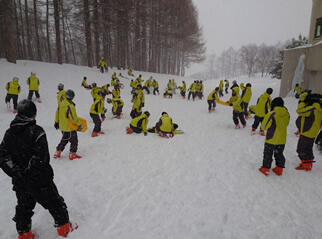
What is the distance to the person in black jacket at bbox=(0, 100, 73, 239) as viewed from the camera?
222 cm

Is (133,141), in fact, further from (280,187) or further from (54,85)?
(54,85)

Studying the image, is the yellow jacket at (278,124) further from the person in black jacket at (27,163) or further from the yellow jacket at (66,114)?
the yellow jacket at (66,114)

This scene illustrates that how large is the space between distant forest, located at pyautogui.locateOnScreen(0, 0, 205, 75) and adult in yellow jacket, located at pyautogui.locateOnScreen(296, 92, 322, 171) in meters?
17.3

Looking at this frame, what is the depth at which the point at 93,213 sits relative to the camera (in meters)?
3.19

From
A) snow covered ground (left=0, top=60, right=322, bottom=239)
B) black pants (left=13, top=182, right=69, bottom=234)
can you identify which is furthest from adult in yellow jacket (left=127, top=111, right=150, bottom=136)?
→ black pants (left=13, top=182, right=69, bottom=234)

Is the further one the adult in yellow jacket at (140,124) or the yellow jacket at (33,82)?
the yellow jacket at (33,82)

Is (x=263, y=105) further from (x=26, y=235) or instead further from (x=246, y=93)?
(x=26, y=235)

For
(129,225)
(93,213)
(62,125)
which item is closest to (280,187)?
(129,225)

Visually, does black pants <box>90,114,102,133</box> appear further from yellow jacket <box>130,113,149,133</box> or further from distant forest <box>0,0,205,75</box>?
distant forest <box>0,0,205,75</box>

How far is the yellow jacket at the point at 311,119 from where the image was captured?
446cm

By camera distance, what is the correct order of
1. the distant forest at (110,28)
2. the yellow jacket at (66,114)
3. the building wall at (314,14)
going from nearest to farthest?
the yellow jacket at (66,114) < the building wall at (314,14) < the distant forest at (110,28)

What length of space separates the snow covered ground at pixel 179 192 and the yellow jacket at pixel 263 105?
101 cm

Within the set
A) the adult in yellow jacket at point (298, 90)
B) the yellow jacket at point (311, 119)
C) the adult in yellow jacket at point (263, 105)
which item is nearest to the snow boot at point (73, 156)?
the yellow jacket at point (311, 119)

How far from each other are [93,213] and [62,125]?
2.67 m
